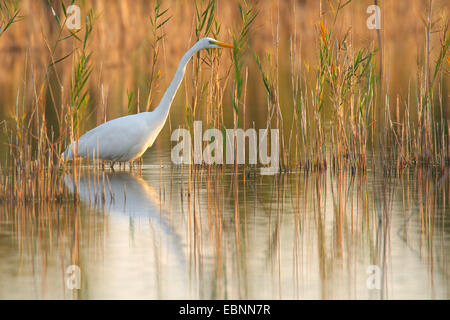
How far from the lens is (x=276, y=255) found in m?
4.81

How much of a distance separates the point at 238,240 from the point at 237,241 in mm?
25

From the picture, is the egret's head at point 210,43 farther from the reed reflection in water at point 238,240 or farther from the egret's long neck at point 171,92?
the reed reflection in water at point 238,240

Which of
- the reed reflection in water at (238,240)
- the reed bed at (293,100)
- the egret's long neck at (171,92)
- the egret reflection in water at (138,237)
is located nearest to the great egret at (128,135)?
the egret's long neck at (171,92)

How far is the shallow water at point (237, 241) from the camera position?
13.6 ft

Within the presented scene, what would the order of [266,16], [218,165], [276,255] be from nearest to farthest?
[276,255], [218,165], [266,16]

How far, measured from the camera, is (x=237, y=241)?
5160 mm

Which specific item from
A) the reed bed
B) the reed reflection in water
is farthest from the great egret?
the reed reflection in water

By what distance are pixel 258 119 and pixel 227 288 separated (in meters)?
8.12

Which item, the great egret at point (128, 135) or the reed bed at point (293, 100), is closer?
the reed bed at point (293, 100)

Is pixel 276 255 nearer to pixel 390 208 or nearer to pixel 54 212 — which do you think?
pixel 390 208

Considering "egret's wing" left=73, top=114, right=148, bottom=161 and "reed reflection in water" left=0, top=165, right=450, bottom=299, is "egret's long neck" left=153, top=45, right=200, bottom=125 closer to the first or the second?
"egret's wing" left=73, top=114, right=148, bottom=161

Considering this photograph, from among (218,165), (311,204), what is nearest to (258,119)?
(218,165)

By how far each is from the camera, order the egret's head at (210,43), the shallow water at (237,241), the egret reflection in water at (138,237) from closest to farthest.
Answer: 1. the shallow water at (237,241)
2. the egret reflection in water at (138,237)
3. the egret's head at (210,43)

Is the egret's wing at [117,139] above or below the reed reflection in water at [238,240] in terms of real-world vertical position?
above
